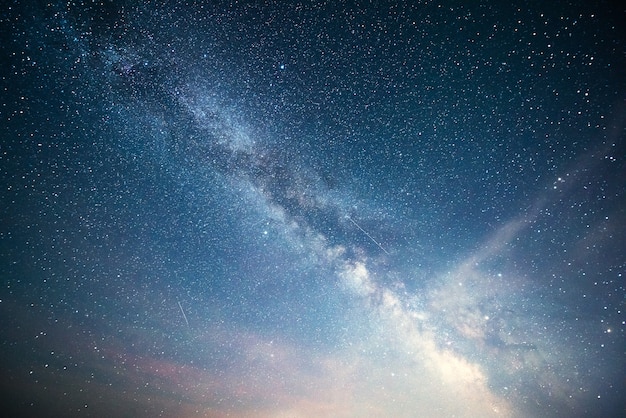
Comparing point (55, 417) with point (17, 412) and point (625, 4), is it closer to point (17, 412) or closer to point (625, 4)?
point (17, 412)

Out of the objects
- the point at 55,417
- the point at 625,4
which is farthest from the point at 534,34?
the point at 55,417

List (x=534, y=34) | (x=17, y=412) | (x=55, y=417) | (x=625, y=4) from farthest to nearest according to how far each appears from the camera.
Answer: (x=55, y=417) < (x=17, y=412) < (x=534, y=34) < (x=625, y=4)

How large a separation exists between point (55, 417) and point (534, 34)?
75.2 metres

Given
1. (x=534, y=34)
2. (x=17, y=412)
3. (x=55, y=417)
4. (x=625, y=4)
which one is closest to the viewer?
(x=625, y=4)

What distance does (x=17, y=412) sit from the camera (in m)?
43.5

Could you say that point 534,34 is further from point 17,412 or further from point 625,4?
point 17,412

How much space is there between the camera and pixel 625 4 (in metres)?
2.76

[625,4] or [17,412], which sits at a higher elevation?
[625,4]

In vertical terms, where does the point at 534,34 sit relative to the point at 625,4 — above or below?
above


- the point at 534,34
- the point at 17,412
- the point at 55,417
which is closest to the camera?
the point at 534,34

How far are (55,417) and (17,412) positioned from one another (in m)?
6.40

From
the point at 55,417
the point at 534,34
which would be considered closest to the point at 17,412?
the point at 55,417

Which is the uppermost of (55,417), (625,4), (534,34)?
(534,34)

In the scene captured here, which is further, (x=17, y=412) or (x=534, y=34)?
(x=17, y=412)
